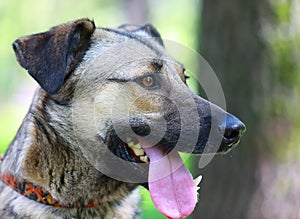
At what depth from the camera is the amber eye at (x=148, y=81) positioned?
12.1 ft

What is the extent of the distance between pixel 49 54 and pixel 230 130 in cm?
112

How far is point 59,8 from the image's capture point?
30078 mm

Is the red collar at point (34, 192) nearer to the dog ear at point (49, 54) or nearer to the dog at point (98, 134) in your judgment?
the dog at point (98, 134)

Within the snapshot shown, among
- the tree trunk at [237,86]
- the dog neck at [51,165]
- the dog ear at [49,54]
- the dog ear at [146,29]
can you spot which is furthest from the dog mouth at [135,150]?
the tree trunk at [237,86]

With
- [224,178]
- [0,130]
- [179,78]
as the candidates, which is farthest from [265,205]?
[0,130]

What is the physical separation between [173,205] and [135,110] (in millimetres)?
596

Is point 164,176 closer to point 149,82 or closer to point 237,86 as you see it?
point 149,82

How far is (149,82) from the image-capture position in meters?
3.69

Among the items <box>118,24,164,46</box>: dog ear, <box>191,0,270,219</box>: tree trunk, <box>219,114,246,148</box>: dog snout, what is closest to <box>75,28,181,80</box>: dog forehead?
<box>118,24,164,46</box>: dog ear

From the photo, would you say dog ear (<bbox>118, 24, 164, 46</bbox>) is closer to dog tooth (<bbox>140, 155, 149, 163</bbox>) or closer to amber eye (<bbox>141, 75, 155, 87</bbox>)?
amber eye (<bbox>141, 75, 155, 87</bbox>)

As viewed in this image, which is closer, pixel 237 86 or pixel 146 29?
pixel 146 29

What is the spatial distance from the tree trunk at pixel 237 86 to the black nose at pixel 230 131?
191cm

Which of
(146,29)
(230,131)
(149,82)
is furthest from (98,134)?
(146,29)

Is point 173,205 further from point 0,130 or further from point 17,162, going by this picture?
point 0,130
